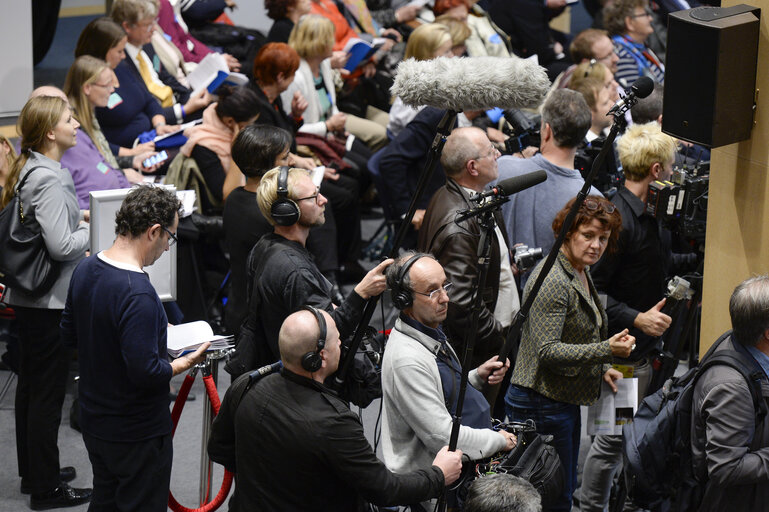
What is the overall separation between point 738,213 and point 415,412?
1514mm

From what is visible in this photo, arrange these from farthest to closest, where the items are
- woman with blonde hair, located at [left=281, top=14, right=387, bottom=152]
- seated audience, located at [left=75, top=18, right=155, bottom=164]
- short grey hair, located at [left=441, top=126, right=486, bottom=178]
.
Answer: woman with blonde hair, located at [left=281, top=14, right=387, bottom=152] → seated audience, located at [left=75, top=18, right=155, bottom=164] → short grey hair, located at [left=441, top=126, right=486, bottom=178]

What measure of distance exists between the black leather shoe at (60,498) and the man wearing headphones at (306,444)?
1838 mm

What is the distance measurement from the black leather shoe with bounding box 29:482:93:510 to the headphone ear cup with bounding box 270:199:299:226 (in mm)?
1724

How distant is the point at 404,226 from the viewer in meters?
3.26

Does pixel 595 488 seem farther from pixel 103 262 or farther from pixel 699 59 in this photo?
pixel 103 262

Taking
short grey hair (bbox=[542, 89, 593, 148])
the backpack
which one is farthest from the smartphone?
the backpack

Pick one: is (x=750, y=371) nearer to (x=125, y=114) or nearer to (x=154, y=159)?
(x=154, y=159)

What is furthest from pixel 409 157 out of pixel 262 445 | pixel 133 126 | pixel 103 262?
pixel 262 445

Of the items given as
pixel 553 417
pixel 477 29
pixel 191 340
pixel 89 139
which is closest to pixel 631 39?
pixel 477 29

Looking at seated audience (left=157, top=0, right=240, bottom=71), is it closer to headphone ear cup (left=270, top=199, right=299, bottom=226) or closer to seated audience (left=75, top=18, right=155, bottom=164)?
seated audience (left=75, top=18, right=155, bottom=164)

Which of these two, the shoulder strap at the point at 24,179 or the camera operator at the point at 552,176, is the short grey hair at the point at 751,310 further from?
the shoulder strap at the point at 24,179

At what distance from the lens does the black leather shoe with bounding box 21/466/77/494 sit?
465 centimetres

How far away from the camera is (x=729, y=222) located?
12.7ft

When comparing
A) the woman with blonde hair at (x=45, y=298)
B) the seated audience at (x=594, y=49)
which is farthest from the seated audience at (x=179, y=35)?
the woman with blonde hair at (x=45, y=298)
